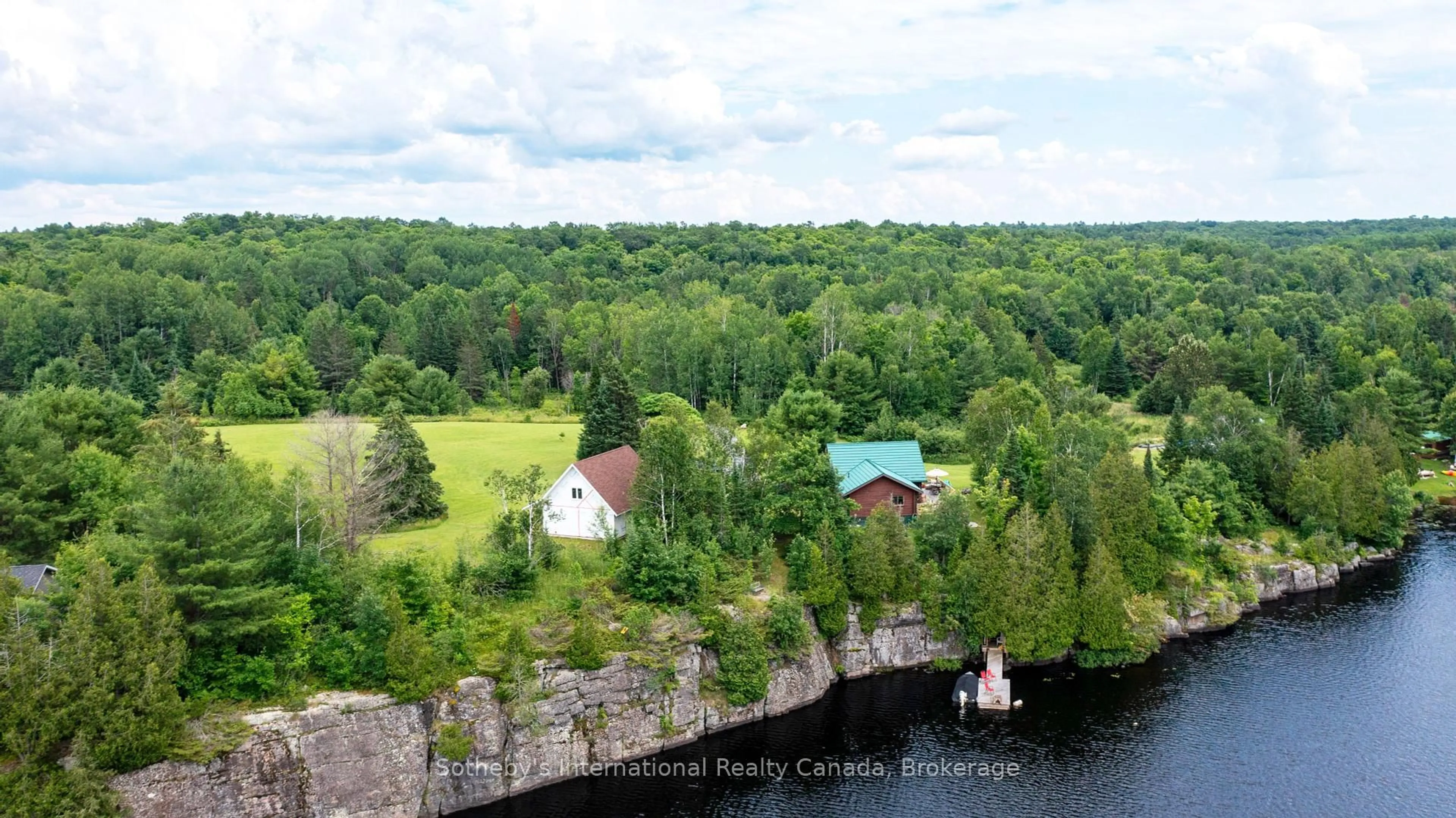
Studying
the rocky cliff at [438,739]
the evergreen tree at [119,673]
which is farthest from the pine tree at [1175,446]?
the evergreen tree at [119,673]

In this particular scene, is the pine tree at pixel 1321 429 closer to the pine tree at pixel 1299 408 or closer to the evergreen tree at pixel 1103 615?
the pine tree at pixel 1299 408

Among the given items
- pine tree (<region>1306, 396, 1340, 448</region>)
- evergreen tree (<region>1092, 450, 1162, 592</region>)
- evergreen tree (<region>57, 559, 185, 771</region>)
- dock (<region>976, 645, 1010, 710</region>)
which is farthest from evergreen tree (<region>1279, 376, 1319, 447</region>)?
evergreen tree (<region>57, 559, 185, 771</region>)

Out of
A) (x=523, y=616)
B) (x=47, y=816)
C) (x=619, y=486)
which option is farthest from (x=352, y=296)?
(x=47, y=816)

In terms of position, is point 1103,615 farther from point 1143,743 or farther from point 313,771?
point 313,771

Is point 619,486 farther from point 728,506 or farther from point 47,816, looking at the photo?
point 47,816

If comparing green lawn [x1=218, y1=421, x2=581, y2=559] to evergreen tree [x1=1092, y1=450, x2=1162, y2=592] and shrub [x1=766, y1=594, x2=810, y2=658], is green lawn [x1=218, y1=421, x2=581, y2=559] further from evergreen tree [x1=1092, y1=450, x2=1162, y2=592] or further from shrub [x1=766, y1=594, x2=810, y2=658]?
evergreen tree [x1=1092, y1=450, x2=1162, y2=592]

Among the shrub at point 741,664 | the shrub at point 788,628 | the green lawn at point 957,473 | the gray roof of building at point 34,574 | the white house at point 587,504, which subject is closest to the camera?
the gray roof of building at point 34,574

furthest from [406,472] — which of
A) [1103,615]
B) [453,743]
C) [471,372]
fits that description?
[471,372]
